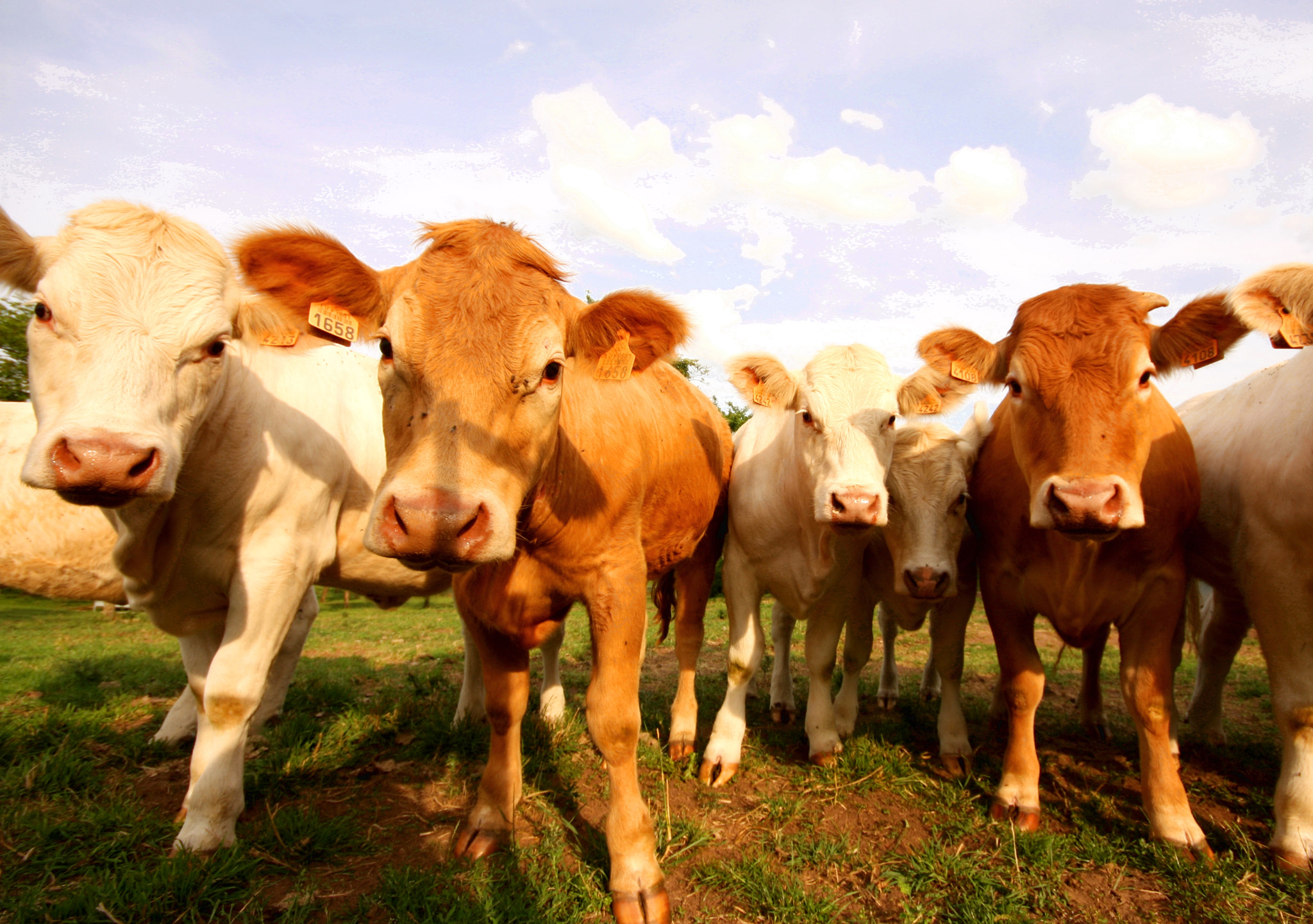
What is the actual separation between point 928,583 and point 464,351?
309 cm

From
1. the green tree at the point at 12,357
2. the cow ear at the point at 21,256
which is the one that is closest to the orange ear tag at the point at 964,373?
the cow ear at the point at 21,256

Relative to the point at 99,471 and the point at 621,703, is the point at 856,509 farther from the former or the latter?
the point at 99,471

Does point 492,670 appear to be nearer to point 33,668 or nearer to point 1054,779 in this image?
point 1054,779

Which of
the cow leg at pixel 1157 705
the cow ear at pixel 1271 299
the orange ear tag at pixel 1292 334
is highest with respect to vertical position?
the cow ear at pixel 1271 299

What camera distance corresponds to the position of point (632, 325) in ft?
10.1

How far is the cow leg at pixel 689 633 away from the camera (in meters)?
4.62

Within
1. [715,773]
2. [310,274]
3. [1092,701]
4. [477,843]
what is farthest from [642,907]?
[1092,701]

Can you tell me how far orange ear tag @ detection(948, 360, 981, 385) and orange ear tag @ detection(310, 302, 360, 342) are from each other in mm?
3347

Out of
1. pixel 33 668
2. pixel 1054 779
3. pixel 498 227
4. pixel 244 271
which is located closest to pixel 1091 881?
pixel 1054 779

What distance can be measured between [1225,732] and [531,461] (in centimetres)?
567

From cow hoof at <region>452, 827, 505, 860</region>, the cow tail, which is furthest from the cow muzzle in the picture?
the cow tail

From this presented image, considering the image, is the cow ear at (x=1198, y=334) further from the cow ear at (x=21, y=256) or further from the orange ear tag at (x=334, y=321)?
the cow ear at (x=21, y=256)

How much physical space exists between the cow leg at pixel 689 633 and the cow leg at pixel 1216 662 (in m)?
3.60

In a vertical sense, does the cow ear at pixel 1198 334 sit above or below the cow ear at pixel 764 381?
above
